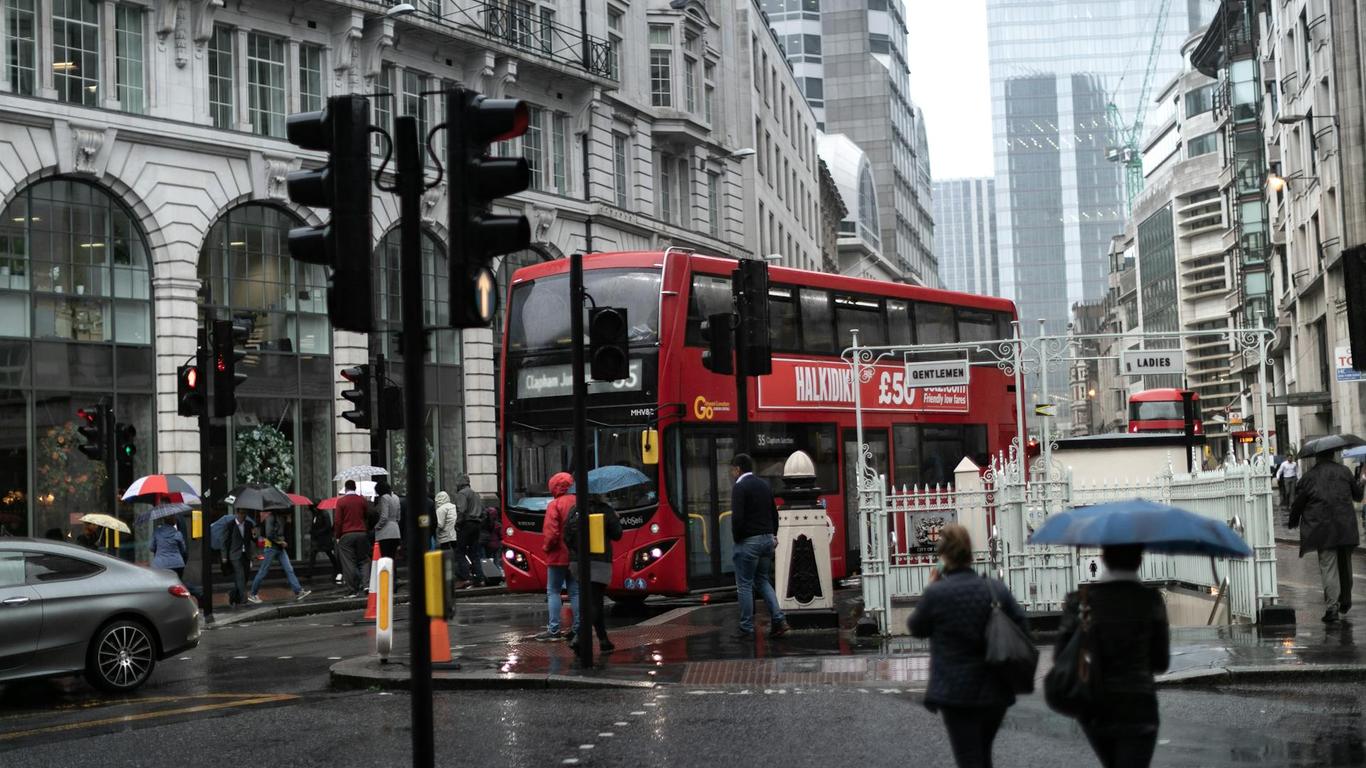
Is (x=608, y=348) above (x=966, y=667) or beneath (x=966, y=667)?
above

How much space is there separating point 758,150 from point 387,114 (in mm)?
23426

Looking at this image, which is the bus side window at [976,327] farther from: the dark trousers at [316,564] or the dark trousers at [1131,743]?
the dark trousers at [1131,743]

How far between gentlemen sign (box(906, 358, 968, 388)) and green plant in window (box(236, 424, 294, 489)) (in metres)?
17.3

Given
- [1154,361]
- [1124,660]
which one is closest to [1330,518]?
[1154,361]

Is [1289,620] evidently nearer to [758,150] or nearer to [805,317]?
[805,317]

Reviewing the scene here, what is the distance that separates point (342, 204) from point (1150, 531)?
407 cm

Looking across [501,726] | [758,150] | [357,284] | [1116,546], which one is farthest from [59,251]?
[758,150]

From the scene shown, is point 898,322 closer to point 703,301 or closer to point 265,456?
point 703,301

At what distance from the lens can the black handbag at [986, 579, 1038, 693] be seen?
22.2 ft

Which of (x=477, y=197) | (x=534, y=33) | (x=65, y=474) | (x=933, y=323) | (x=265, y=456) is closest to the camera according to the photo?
(x=477, y=197)

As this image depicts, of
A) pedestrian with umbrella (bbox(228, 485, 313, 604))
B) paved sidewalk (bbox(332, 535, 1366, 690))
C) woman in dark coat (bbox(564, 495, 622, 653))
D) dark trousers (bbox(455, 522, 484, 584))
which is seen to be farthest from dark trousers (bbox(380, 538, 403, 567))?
woman in dark coat (bbox(564, 495, 622, 653))

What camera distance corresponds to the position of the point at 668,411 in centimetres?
2028

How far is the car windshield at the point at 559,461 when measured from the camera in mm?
20422

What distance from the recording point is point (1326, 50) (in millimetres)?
48531
